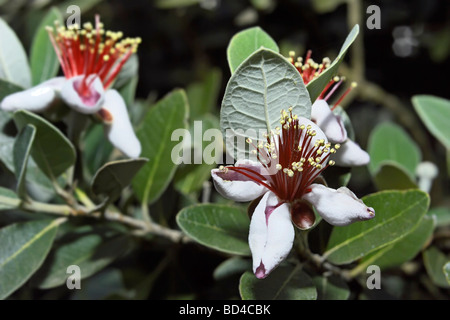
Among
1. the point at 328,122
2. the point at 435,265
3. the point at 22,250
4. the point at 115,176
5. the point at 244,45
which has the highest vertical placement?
the point at 244,45

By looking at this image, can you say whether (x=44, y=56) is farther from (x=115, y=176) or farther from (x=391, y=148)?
(x=391, y=148)

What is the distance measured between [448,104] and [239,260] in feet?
2.21

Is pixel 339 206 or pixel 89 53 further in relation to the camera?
pixel 89 53

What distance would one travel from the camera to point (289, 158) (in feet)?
2.90

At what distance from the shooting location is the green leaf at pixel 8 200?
3.69 feet

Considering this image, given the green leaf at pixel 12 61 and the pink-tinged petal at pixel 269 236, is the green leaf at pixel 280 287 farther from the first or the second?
the green leaf at pixel 12 61

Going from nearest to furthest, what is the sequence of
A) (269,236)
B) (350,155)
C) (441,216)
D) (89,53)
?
1. (269,236)
2. (350,155)
3. (89,53)
4. (441,216)

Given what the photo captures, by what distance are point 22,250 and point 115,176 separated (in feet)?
0.83

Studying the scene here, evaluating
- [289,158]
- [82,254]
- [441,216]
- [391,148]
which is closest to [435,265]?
[441,216]

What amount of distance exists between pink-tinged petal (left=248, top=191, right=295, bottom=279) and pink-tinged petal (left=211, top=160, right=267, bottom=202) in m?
0.02

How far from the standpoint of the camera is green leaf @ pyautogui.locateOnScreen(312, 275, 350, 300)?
1025 millimetres

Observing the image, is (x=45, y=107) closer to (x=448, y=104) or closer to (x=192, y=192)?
(x=192, y=192)

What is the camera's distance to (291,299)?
3.11 ft
